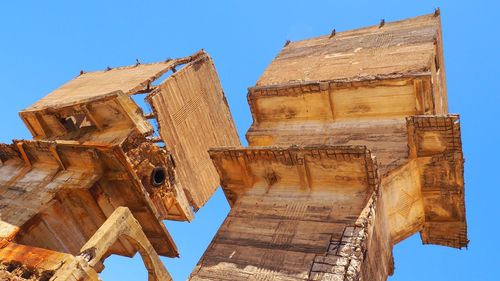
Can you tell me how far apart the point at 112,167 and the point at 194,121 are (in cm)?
418

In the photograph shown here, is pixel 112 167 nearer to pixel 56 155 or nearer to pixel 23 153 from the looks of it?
pixel 56 155

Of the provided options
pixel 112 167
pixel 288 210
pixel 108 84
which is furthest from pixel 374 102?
pixel 108 84

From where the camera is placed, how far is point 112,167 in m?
13.0

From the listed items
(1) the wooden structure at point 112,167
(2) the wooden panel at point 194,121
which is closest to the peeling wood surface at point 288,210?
(1) the wooden structure at point 112,167

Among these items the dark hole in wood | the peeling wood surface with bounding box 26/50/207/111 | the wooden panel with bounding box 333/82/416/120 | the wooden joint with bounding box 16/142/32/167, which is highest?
the peeling wood surface with bounding box 26/50/207/111

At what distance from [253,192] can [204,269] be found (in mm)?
2423

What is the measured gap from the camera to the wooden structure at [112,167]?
1205 cm

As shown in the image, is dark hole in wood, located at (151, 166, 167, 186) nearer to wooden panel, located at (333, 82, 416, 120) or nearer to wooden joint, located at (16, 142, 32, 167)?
wooden joint, located at (16, 142, 32, 167)

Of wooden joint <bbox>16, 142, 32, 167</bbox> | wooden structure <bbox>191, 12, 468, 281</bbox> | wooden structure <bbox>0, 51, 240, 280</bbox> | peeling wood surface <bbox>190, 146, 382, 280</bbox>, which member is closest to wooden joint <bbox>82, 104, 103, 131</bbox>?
wooden structure <bbox>0, 51, 240, 280</bbox>

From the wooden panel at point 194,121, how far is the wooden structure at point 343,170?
3.18 m

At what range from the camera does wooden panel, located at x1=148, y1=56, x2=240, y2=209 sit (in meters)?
15.0

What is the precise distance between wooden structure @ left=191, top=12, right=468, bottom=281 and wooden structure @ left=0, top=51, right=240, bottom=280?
7.78 feet

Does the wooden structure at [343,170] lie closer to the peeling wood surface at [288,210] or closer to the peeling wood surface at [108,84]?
the peeling wood surface at [288,210]

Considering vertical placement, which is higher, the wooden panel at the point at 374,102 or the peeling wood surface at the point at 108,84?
the peeling wood surface at the point at 108,84
